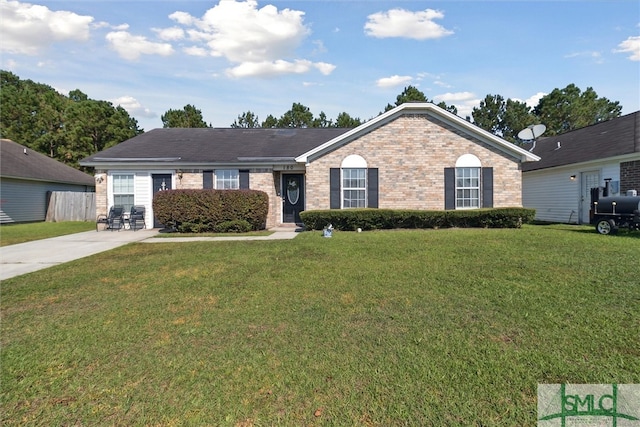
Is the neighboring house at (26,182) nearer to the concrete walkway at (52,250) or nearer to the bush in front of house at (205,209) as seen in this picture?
the concrete walkway at (52,250)

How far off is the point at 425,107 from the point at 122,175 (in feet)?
43.7

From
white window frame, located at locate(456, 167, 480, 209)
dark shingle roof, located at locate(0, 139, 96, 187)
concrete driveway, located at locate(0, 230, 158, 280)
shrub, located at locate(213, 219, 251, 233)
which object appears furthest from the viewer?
dark shingle roof, located at locate(0, 139, 96, 187)

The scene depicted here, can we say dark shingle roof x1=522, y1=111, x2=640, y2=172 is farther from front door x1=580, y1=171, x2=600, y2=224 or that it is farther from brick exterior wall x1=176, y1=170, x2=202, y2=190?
brick exterior wall x1=176, y1=170, x2=202, y2=190

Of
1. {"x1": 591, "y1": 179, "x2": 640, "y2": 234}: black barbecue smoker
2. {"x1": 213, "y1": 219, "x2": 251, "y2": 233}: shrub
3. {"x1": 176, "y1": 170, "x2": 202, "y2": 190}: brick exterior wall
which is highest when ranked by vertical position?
{"x1": 176, "y1": 170, "x2": 202, "y2": 190}: brick exterior wall

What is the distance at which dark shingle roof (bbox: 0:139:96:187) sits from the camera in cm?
2000

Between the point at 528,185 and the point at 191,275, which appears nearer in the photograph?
the point at 191,275

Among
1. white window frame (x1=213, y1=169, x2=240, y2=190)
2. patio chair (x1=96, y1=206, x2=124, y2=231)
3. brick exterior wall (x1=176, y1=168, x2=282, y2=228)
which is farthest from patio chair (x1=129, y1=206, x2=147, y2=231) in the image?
white window frame (x1=213, y1=169, x2=240, y2=190)

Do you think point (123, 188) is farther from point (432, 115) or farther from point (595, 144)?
point (595, 144)

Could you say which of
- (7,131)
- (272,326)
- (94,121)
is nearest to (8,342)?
(272,326)

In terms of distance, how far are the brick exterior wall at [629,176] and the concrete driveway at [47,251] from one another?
701 inches

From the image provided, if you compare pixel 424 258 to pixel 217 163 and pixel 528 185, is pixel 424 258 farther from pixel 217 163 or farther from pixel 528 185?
pixel 528 185

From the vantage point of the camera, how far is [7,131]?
3250 centimetres

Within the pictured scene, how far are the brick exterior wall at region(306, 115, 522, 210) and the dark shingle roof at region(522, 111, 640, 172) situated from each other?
383 cm

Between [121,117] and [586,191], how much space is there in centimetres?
3882
